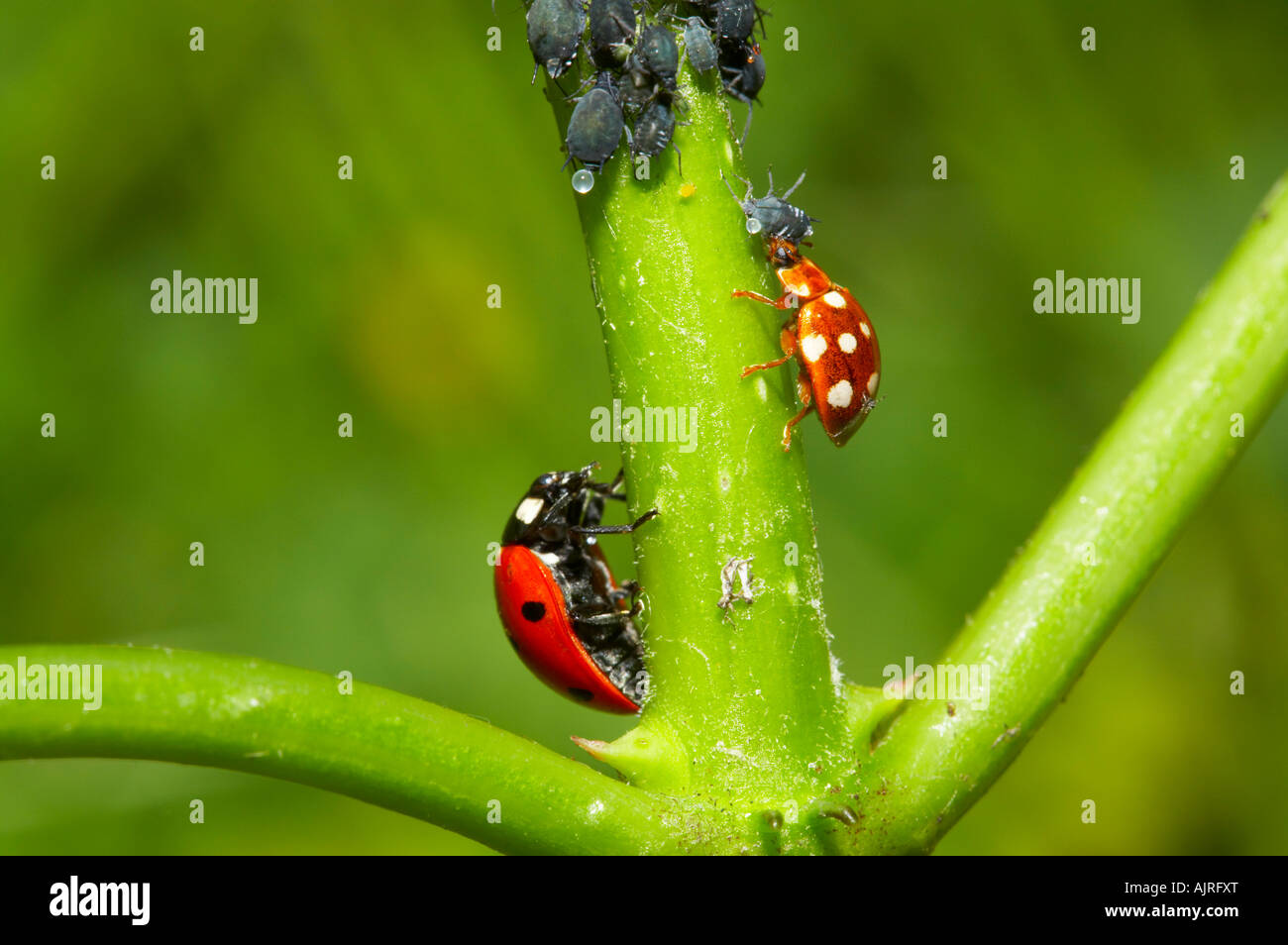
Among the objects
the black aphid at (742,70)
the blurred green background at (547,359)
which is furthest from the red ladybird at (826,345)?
the blurred green background at (547,359)

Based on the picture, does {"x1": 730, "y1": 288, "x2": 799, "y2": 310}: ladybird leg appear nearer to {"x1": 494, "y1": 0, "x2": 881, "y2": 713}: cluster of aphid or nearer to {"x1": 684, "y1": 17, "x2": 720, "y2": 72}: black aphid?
{"x1": 494, "y1": 0, "x2": 881, "y2": 713}: cluster of aphid

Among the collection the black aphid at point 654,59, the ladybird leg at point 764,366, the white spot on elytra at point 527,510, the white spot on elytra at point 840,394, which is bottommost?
the ladybird leg at point 764,366

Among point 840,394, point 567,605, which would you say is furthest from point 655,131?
point 567,605

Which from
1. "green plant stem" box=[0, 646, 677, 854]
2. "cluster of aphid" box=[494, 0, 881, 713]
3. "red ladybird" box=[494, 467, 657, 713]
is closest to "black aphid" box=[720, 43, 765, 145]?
"cluster of aphid" box=[494, 0, 881, 713]

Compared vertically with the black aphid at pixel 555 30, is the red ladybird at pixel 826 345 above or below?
below

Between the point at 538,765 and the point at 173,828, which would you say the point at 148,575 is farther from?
the point at 538,765

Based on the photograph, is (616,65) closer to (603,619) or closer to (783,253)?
(783,253)

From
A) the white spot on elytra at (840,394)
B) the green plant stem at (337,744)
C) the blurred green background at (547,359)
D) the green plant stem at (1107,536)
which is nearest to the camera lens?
the green plant stem at (337,744)

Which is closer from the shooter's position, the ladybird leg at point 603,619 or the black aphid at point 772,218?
the black aphid at point 772,218

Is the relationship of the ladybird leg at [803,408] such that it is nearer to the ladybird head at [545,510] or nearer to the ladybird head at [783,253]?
the ladybird head at [783,253]
